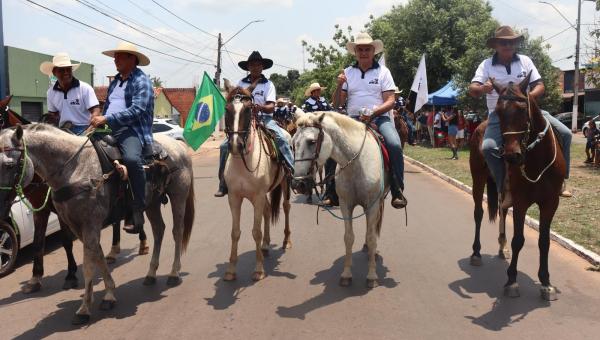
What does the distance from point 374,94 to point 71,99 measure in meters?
3.81

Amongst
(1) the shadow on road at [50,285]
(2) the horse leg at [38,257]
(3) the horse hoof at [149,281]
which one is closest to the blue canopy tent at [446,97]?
(1) the shadow on road at [50,285]

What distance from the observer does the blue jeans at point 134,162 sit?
17.4 feet

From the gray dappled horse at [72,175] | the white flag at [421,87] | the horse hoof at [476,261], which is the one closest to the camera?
the gray dappled horse at [72,175]

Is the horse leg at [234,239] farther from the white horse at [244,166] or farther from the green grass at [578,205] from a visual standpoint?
the green grass at [578,205]

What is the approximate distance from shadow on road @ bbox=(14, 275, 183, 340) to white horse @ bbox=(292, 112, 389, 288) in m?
2.11

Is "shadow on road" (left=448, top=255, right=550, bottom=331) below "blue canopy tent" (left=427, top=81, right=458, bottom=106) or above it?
below

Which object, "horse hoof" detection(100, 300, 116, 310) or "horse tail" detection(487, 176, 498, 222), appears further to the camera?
"horse tail" detection(487, 176, 498, 222)

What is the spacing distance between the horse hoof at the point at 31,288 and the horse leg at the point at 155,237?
1.18 meters

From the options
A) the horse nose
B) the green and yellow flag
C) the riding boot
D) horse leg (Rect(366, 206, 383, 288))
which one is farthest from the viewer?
the green and yellow flag

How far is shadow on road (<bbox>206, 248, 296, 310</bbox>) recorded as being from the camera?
5.46 meters

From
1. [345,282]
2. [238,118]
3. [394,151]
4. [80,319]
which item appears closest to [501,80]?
[394,151]

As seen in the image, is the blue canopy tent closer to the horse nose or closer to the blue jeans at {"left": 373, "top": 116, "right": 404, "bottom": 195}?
the blue jeans at {"left": 373, "top": 116, "right": 404, "bottom": 195}

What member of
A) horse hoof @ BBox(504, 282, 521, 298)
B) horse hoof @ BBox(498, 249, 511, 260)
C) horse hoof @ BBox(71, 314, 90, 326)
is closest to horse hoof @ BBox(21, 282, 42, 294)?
horse hoof @ BBox(71, 314, 90, 326)

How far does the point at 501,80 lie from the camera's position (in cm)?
606
